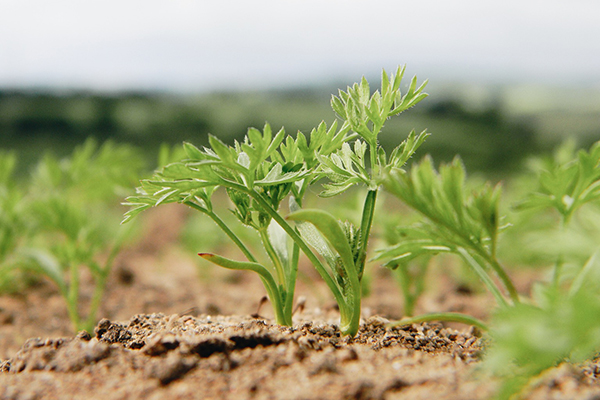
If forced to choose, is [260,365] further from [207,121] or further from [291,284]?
[207,121]

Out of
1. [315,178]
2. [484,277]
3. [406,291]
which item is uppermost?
[315,178]

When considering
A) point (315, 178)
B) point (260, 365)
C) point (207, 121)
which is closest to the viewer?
point (260, 365)

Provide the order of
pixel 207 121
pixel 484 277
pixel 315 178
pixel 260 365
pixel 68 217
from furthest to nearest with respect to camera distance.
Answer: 1. pixel 207 121
2. pixel 68 217
3. pixel 315 178
4. pixel 484 277
5. pixel 260 365

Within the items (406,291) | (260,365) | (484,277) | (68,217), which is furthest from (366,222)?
(68,217)

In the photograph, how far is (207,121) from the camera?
5.42 metres

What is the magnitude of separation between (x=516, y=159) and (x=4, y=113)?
217 inches

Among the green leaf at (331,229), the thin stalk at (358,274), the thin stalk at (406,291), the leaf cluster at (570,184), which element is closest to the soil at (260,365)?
the thin stalk at (358,274)

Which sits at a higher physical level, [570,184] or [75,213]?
[570,184]

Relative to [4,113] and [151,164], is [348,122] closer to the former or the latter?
[151,164]

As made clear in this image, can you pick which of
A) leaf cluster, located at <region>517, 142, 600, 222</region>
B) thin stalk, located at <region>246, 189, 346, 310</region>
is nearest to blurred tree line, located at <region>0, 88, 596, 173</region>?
leaf cluster, located at <region>517, 142, 600, 222</region>

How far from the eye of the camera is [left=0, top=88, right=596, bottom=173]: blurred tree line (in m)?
4.79

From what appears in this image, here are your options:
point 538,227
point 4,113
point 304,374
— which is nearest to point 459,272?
point 538,227

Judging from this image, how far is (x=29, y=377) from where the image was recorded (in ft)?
2.24

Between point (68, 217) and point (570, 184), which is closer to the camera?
point (570, 184)
